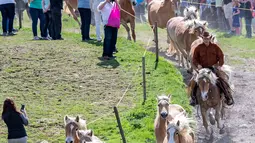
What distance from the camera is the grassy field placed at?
1476cm

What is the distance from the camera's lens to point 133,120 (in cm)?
1503

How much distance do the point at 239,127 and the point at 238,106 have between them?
1576 millimetres

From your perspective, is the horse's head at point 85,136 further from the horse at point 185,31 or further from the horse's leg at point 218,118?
the horse at point 185,31

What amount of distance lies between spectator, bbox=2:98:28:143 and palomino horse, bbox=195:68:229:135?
4312 millimetres

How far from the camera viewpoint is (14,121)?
1234 centimetres

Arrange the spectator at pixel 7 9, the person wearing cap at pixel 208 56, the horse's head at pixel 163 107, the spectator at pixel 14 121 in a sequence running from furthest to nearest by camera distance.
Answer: the spectator at pixel 7 9 < the person wearing cap at pixel 208 56 < the horse's head at pixel 163 107 < the spectator at pixel 14 121

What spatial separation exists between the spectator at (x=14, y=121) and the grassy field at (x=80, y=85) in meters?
1.48

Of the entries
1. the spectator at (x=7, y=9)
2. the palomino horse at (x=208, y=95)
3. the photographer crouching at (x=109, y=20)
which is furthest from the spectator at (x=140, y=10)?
the palomino horse at (x=208, y=95)

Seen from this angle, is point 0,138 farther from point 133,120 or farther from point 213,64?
point 213,64

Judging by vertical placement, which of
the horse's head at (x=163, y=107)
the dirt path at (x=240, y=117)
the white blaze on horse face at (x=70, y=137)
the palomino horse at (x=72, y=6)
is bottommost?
the dirt path at (x=240, y=117)

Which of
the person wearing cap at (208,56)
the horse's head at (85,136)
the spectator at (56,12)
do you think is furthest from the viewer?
the spectator at (56,12)

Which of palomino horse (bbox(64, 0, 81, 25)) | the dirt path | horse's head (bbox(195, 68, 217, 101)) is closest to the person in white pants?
the dirt path

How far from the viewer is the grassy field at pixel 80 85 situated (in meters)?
14.8

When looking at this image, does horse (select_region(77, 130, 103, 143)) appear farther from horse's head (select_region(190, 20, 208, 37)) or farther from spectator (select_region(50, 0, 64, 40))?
spectator (select_region(50, 0, 64, 40))
